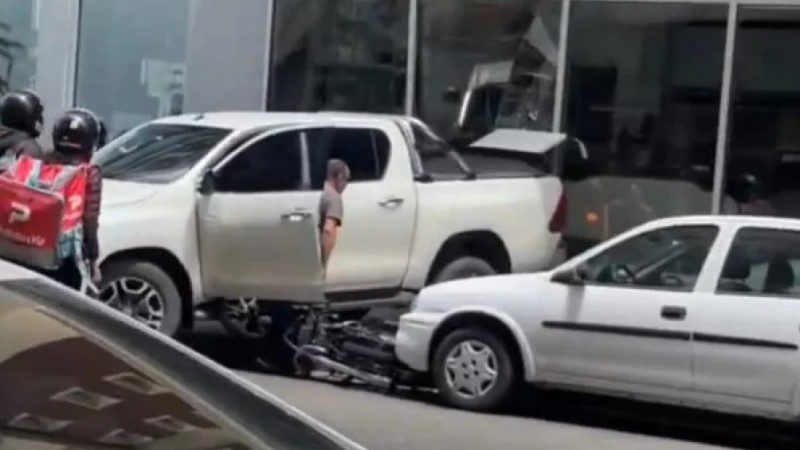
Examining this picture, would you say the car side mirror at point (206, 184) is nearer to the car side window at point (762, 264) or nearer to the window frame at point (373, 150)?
the window frame at point (373, 150)

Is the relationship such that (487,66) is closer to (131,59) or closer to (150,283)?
(131,59)

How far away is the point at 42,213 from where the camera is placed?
10234mm

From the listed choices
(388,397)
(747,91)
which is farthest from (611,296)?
(747,91)

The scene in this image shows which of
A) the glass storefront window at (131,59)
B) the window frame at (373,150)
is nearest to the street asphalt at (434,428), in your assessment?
the window frame at (373,150)

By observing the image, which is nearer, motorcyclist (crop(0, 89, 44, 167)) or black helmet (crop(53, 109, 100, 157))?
black helmet (crop(53, 109, 100, 157))

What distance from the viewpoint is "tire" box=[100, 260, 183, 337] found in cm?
1295

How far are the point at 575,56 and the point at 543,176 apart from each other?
2.14 m

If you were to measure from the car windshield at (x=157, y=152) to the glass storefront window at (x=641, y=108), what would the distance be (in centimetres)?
464

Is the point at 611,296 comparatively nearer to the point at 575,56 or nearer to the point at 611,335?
the point at 611,335

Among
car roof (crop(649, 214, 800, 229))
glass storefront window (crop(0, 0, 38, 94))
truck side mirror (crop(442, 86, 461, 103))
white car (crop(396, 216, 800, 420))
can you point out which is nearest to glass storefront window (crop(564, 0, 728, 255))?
truck side mirror (crop(442, 86, 461, 103))

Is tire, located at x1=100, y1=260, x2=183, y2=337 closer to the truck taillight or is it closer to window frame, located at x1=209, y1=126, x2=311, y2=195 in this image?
window frame, located at x1=209, y1=126, x2=311, y2=195

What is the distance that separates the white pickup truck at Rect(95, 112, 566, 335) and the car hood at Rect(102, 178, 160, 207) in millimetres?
15

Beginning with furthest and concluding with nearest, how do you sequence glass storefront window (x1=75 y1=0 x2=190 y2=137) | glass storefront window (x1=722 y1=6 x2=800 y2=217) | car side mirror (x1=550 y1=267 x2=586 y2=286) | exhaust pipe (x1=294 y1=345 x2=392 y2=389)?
glass storefront window (x1=75 y1=0 x2=190 y2=137), glass storefront window (x1=722 y1=6 x2=800 y2=217), exhaust pipe (x1=294 y1=345 x2=392 y2=389), car side mirror (x1=550 y1=267 x2=586 y2=286)

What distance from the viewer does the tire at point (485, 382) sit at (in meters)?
12.1
